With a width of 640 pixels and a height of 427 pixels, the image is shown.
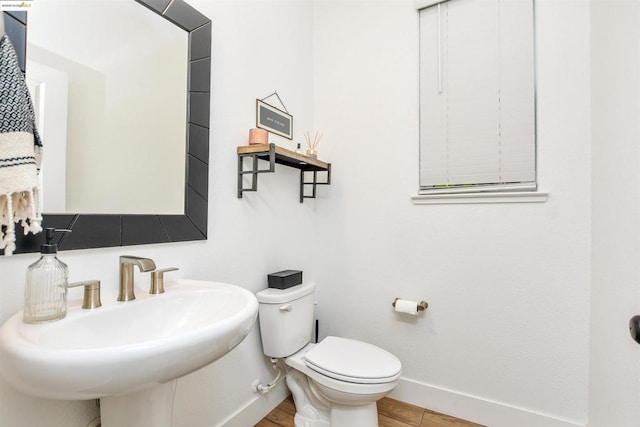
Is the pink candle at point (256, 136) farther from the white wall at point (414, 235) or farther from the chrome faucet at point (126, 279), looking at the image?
the chrome faucet at point (126, 279)

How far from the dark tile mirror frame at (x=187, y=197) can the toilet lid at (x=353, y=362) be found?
76cm

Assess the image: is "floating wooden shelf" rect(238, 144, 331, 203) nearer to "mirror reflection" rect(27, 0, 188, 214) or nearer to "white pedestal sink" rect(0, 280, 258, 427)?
"mirror reflection" rect(27, 0, 188, 214)

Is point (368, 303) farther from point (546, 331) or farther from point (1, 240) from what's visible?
point (1, 240)

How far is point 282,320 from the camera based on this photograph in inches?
58.1

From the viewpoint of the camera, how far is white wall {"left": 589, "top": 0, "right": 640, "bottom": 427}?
3.14 ft

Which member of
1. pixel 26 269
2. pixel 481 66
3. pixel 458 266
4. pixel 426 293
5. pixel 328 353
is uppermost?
pixel 481 66

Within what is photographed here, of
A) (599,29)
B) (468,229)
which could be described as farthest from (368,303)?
(599,29)

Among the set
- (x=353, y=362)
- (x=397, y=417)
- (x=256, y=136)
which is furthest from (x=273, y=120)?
(x=397, y=417)

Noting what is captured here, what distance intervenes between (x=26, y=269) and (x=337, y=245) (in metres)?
1.49

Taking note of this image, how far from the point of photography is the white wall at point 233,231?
33.8 inches

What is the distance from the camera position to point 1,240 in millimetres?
706

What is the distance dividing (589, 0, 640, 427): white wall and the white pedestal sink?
1.19 meters

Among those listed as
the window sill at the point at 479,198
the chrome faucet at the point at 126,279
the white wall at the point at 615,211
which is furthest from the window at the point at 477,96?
the chrome faucet at the point at 126,279

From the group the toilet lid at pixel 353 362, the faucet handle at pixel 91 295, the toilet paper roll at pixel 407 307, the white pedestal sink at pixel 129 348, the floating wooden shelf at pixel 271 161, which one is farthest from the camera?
the toilet paper roll at pixel 407 307
